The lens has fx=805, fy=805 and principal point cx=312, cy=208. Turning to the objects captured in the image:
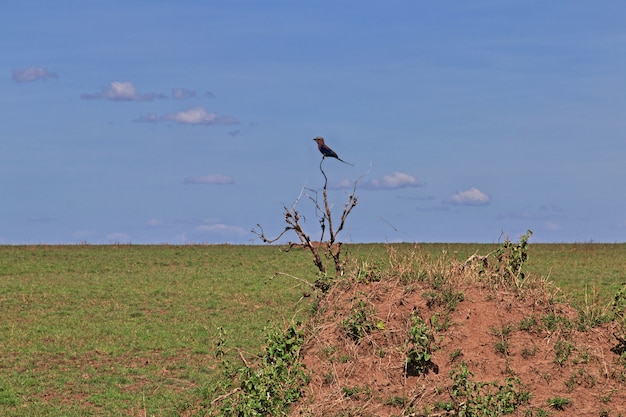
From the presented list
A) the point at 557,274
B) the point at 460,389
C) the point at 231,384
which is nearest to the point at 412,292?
the point at 460,389

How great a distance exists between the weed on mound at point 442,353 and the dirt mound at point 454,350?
0.7 inches

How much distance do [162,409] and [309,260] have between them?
25.1 metres

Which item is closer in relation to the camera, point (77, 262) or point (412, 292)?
point (412, 292)

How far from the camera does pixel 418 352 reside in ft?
36.8

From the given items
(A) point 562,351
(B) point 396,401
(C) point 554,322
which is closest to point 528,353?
(A) point 562,351

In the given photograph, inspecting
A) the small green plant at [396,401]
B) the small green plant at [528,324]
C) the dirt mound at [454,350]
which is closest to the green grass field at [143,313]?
the dirt mound at [454,350]

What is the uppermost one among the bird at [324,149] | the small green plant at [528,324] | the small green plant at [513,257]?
the bird at [324,149]

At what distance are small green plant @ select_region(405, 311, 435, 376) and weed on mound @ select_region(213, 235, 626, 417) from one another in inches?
0.7

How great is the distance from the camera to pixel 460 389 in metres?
10.7

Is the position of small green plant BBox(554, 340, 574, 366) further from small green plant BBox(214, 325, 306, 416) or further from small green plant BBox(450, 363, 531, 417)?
small green plant BBox(214, 325, 306, 416)

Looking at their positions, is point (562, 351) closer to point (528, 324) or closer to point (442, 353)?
point (528, 324)

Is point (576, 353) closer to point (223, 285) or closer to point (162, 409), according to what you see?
point (162, 409)

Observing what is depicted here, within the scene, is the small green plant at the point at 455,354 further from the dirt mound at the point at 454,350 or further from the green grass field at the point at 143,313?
the green grass field at the point at 143,313

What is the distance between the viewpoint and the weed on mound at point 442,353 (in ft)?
35.7
